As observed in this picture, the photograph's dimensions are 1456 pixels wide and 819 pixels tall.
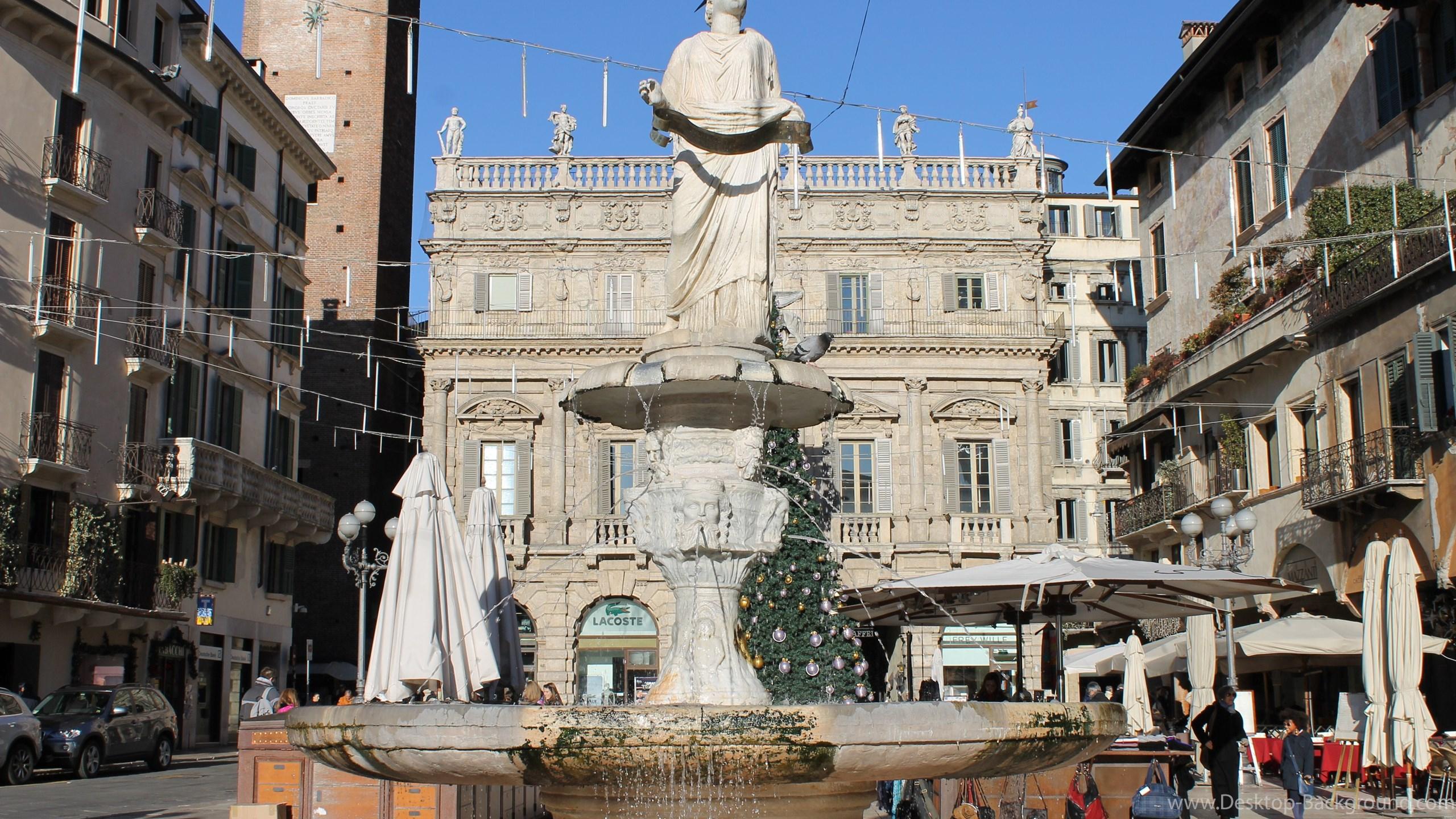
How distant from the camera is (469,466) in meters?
38.7

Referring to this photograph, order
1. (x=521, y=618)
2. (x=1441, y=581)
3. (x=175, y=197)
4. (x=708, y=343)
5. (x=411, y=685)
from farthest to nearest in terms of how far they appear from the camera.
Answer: (x=521, y=618) < (x=175, y=197) < (x=1441, y=581) < (x=411, y=685) < (x=708, y=343)

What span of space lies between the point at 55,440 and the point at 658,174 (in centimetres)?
1905

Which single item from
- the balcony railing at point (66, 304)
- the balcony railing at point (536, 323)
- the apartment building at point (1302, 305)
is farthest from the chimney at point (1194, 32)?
the balcony railing at point (66, 304)

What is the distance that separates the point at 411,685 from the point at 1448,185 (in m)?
16.9

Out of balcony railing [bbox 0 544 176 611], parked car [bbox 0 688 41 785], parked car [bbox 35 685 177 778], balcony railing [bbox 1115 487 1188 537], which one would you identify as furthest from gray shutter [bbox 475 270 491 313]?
parked car [bbox 0 688 41 785]

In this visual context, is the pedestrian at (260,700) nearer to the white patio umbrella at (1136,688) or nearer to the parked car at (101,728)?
the parked car at (101,728)

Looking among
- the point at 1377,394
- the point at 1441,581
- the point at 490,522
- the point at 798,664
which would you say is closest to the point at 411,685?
the point at 490,522

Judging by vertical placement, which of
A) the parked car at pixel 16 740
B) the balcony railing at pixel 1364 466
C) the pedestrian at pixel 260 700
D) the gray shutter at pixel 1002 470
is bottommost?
the parked car at pixel 16 740

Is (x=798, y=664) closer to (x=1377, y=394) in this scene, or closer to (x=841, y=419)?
(x=1377, y=394)

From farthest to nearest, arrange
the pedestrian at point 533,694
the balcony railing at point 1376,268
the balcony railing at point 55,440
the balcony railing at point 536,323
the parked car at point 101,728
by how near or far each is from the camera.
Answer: the balcony railing at point 536,323, the balcony railing at point 55,440, the balcony railing at point 1376,268, the parked car at point 101,728, the pedestrian at point 533,694

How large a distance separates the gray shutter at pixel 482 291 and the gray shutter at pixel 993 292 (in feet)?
44.9

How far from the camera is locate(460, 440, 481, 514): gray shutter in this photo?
38438mm

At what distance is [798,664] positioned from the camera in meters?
22.5

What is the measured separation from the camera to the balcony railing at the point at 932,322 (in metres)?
39.0
